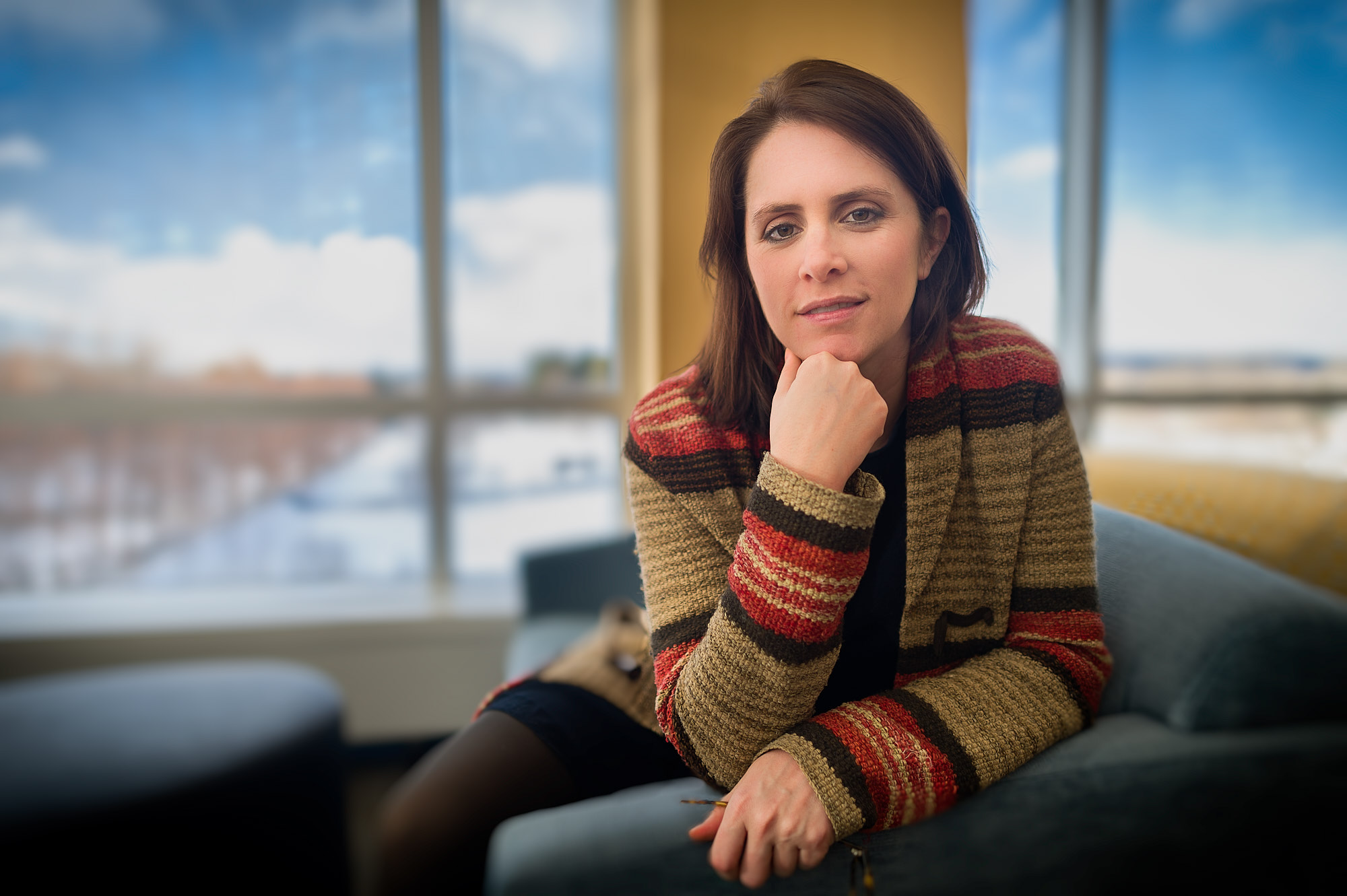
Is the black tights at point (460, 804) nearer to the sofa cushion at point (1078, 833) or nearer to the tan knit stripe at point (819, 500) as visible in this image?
the sofa cushion at point (1078, 833)

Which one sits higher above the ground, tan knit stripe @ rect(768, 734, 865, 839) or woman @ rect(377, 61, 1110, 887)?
woman @ rect(377, 61, 1110, 887)

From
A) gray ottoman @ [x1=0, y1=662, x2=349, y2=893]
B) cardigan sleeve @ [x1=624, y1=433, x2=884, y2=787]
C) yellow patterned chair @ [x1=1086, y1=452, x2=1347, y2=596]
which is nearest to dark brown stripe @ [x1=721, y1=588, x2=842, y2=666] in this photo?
cardigan sleeve @ [x1=624, y1=433, x2=884, y2=787]

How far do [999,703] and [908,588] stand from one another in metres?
0.09

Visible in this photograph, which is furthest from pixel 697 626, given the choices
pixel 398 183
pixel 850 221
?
pixel 398 183

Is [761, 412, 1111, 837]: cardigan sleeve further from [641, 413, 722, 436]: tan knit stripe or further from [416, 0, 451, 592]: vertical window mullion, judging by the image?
[416, 0, 451, 592]: vertical window mullion

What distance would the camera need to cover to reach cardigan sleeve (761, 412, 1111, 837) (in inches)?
14.7

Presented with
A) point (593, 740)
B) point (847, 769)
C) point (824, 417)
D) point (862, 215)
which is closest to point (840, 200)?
point (862, 215)

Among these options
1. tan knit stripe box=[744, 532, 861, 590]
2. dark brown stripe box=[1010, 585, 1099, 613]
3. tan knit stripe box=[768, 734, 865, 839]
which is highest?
tan knit stripe box=[744, 532, 861, 590]

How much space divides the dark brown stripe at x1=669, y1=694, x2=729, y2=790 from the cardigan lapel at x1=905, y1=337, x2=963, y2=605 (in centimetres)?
18

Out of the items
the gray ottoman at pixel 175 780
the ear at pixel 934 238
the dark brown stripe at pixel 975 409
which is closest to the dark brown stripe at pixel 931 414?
the dark brown stripe at pixel 975 409

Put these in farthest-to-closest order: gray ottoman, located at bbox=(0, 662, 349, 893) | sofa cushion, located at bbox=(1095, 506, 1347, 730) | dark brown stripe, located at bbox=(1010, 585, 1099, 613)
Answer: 1. gray ottoman, located at bbox=(0, 662, 349, 893)
2. dark brown stripe, located at bbox=(1010, 585, 1099, 613)
3. sofa cushion, located at bbox=(1095, 506, 1347, 730)

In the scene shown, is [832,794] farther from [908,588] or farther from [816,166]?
[816,166]

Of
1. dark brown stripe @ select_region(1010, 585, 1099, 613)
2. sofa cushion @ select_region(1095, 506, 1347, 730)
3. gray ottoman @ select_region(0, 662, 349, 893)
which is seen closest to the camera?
sofa cushion @ select_region(1095, 506, 1347, 730)

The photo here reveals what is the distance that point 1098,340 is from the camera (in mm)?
394
